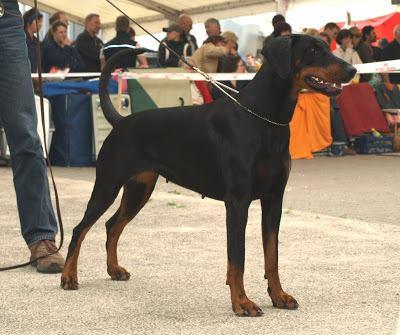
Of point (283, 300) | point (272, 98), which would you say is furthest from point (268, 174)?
point (283, 300)

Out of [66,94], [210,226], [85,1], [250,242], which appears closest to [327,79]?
[250,242]

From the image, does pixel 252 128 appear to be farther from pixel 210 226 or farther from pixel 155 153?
pixel 210 226

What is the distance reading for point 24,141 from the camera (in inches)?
194

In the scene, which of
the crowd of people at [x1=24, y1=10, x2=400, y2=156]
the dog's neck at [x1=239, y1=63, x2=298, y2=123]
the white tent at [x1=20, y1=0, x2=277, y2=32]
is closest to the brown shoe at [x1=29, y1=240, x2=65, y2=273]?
the dog's neck at [x1=239, y1=63, x2=298, y2=123]

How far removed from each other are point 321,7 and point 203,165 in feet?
40.9

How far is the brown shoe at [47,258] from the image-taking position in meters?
4.88

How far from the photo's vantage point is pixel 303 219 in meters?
6.91

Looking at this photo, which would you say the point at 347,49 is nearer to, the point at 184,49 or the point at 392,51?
the point at 392,51

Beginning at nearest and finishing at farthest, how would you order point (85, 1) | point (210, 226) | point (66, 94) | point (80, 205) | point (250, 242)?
1. point (250, 242)
2. point (210, 226)
3. point (80, 205)
4. point (66, 94)
5. point (85, 1)

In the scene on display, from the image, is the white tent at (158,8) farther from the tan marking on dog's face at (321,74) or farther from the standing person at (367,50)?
the tan marking on dog's face at (321,74)

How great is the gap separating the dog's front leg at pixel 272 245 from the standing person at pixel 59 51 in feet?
27.1

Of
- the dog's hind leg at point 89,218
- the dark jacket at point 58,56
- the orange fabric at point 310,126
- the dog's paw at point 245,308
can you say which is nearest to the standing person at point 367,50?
the orange fabric at point 310,126

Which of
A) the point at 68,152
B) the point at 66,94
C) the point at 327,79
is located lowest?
the point at 68,152

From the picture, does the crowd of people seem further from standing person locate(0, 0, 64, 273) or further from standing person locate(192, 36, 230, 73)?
standing person locate(0, 0, 64, 273)
